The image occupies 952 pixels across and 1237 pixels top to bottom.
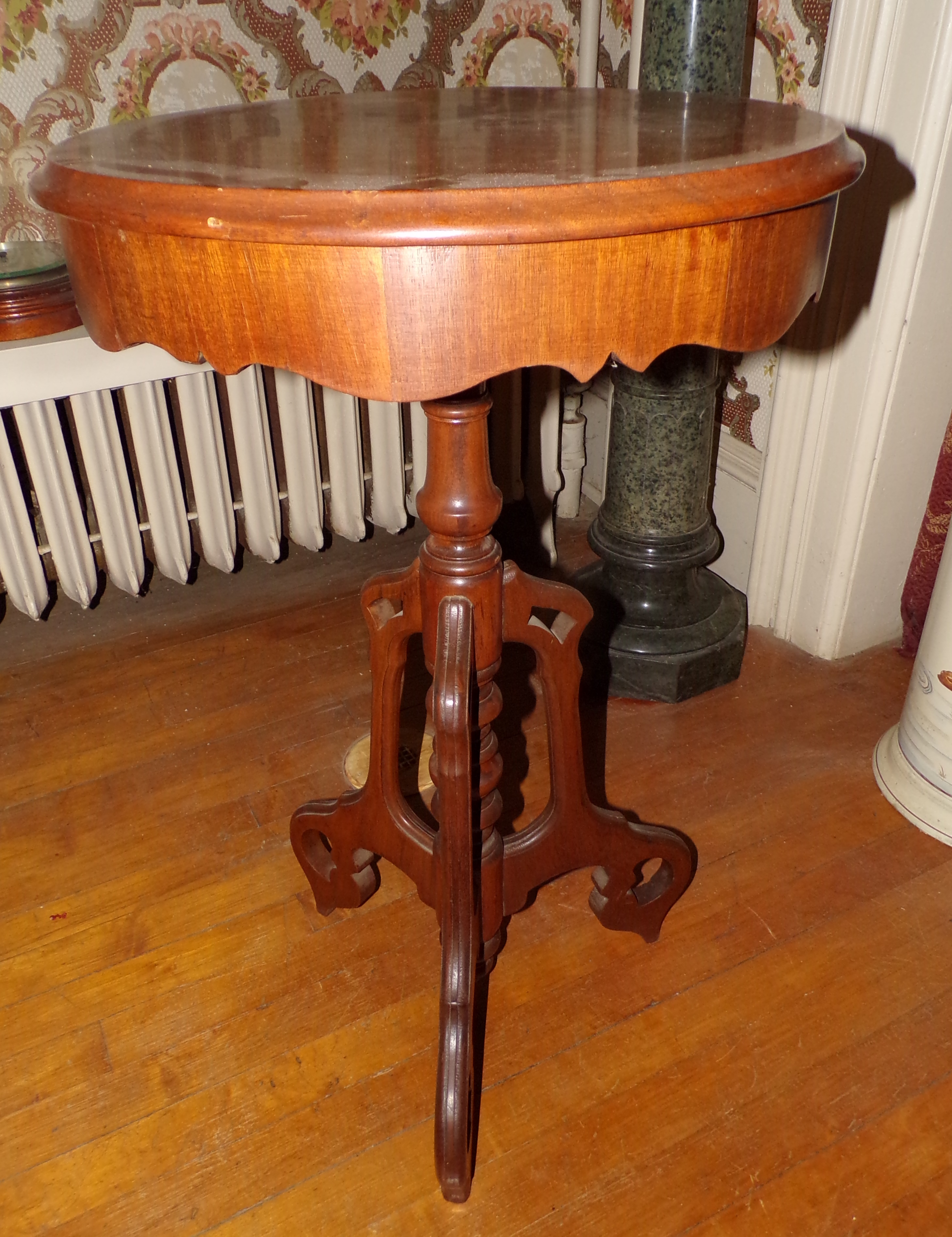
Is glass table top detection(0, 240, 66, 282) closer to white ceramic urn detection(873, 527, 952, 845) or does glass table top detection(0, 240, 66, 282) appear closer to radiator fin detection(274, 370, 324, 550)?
radiator fin detection(274, 370, 324, 550)

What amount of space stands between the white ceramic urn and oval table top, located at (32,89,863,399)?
0.73 m

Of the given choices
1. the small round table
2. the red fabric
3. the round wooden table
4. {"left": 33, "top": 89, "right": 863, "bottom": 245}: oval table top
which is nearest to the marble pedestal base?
the red fabric

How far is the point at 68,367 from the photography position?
1.50m

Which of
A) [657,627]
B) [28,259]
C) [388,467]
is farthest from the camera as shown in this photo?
[388,467]

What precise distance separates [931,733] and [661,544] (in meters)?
0.49

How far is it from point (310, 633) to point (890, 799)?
1.04 m

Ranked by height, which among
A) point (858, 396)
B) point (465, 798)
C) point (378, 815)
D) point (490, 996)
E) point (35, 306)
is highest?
point (35, 306)

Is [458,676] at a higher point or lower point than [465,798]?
higher

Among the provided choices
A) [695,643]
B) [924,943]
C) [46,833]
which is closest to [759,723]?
[695,643]

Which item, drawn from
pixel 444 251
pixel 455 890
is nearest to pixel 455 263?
pixel 444 251

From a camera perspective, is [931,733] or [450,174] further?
[931,733]

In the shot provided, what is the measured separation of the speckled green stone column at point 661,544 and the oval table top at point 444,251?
0.70 metres

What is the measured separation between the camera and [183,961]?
1222 millimetres

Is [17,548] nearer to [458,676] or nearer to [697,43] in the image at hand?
[458,676]
